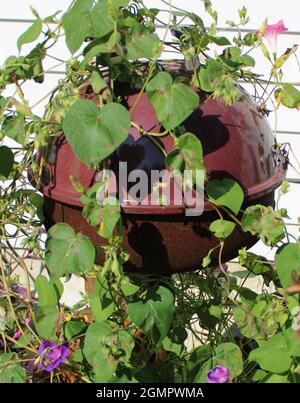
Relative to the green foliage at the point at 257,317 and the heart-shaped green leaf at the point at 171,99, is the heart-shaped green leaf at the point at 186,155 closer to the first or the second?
the heart-shaped green leaf at the point at 171,99

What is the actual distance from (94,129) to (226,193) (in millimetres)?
312

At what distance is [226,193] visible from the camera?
4.57ft

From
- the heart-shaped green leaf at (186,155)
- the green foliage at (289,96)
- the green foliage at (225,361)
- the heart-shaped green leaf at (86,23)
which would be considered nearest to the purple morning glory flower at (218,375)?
the green foliage at (225,361)

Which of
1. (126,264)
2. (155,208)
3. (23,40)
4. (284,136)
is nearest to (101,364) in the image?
(126,264)

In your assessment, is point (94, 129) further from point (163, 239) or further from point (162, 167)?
point (163, 239)

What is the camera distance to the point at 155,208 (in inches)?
54.3

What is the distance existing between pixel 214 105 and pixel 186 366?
68 centimetres

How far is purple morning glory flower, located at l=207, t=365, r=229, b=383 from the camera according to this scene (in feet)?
4.78

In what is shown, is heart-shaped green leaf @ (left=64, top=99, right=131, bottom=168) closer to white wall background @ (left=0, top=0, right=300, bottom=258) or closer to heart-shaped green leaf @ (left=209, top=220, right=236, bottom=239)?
heart-shaped green leaf @ (left=209, top=220, right=236, bottom=239)

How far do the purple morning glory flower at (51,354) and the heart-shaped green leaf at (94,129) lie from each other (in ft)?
1.65

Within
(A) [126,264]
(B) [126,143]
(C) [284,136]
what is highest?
(C) [284,136]

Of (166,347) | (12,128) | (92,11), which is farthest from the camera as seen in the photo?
(166,347)

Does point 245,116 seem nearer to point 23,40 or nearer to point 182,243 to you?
point 182,243

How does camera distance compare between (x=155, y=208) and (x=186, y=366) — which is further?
(x=186, y=366)
